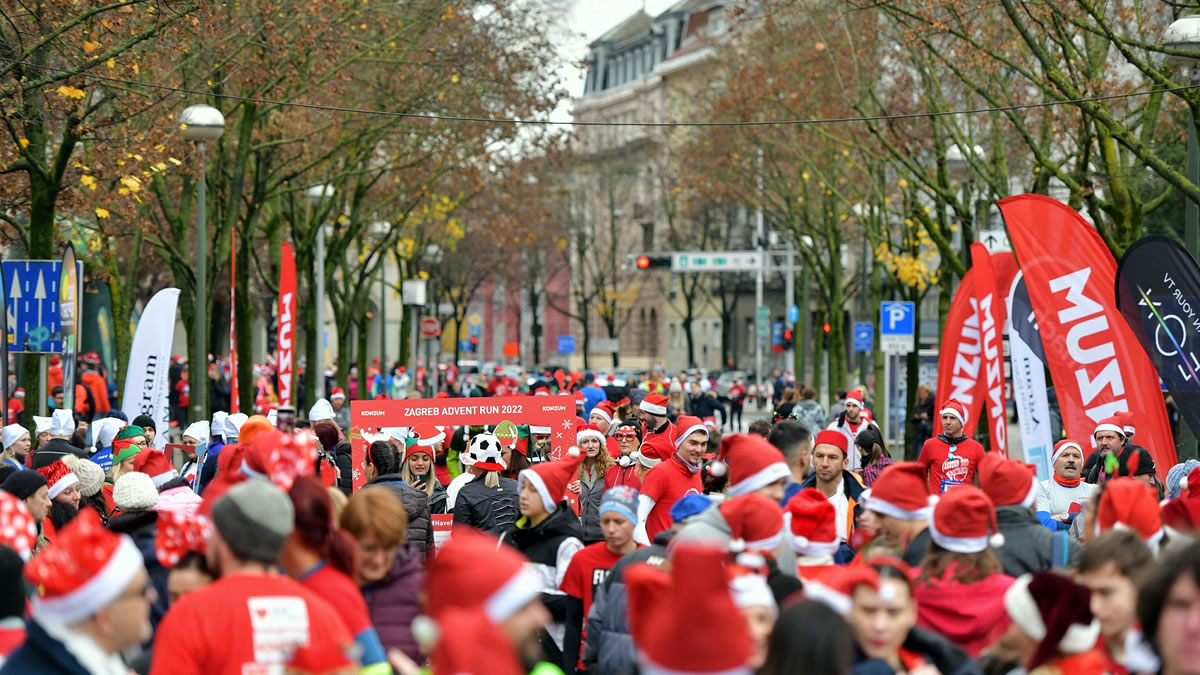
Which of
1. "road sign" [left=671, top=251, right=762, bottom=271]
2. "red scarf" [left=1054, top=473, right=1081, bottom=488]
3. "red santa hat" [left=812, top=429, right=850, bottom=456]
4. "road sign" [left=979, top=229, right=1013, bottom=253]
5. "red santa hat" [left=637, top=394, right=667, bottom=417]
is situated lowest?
"red scarf" [left=1054, top=473, right=1081, bottom=488]

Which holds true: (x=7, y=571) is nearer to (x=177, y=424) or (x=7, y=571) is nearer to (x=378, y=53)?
(x=378, y=53)

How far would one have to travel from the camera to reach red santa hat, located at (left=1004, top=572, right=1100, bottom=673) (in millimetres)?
5156

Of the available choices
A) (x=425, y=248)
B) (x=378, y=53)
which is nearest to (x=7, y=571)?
(x=378, y=53)

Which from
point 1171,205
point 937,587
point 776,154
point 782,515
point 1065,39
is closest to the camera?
point 937,587

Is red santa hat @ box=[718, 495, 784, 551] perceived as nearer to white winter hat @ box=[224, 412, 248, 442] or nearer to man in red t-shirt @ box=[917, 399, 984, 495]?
man in red t-shirt @ box=[917, 399, 984, 495]

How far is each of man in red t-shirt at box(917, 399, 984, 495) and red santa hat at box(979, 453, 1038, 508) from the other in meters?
5.53

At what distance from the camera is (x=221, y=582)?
4875mm

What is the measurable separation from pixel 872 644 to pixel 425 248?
148 ft

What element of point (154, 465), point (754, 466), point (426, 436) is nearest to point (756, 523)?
point (754, 466)

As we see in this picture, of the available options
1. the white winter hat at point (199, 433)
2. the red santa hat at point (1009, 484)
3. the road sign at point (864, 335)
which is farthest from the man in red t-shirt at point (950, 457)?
the road sign at point (864, 335)

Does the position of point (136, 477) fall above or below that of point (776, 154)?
below

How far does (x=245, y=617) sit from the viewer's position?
4781 mm

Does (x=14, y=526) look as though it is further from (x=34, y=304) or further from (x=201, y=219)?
(x=201, y=219)

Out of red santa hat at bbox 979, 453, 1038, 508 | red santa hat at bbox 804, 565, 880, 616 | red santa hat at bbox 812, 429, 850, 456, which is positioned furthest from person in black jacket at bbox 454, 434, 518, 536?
red santa hat at bbox 804, 565, 880, 616
